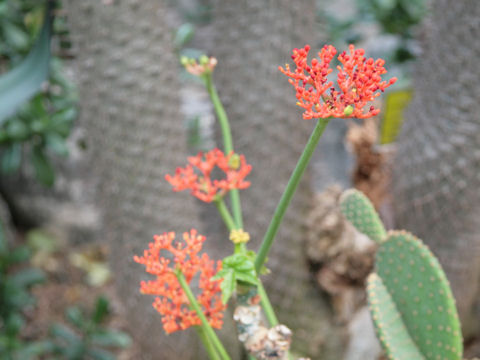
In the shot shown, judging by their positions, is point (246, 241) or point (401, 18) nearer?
point (246, 241)

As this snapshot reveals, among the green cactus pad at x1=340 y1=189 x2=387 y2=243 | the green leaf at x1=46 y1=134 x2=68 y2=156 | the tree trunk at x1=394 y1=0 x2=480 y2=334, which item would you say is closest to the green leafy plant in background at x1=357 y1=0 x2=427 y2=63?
the tree trunk at x1=394 y1=0 x2=480 y2=334

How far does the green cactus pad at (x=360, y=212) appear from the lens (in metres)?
0.55

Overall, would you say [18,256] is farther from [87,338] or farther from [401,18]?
[401,18]

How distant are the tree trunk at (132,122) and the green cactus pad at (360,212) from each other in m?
0.48

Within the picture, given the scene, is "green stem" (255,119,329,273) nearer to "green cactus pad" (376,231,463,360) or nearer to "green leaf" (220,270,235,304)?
"green leaf" (220,270,235,304)

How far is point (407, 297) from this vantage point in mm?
550

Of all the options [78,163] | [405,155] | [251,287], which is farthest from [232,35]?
[78,163]

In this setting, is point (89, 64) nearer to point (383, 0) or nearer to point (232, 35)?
point (232, 35)

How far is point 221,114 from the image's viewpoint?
447 millimetres

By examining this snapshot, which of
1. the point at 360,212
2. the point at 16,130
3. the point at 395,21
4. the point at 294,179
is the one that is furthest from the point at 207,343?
the point at 395,21

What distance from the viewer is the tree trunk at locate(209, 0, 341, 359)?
96 centimetres

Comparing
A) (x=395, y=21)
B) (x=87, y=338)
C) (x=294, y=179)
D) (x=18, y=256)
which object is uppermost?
(x=294, y=179)

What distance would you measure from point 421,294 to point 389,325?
0.05 metres

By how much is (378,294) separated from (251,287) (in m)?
0.25
